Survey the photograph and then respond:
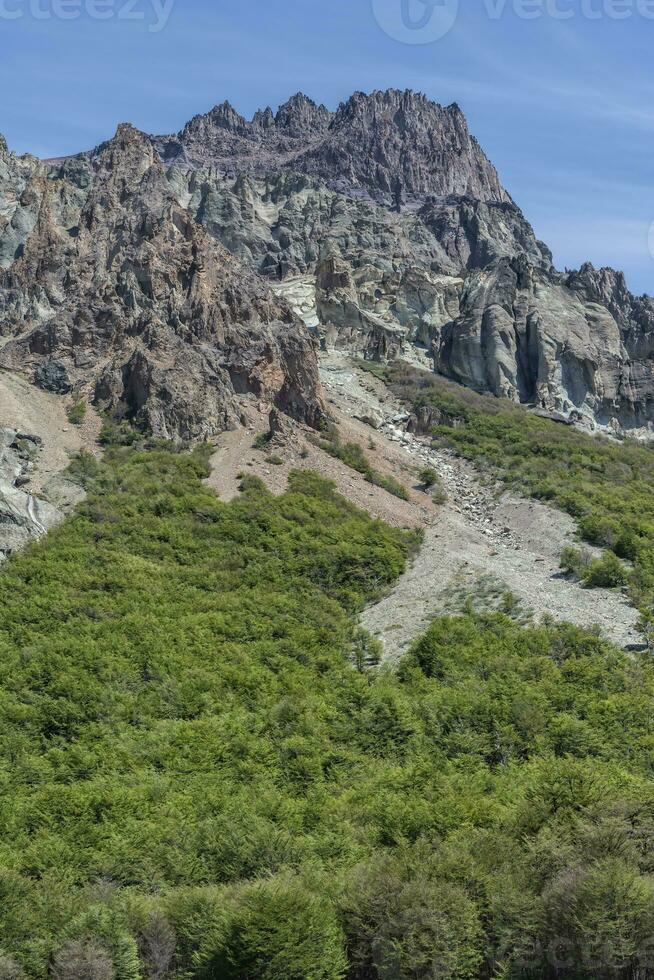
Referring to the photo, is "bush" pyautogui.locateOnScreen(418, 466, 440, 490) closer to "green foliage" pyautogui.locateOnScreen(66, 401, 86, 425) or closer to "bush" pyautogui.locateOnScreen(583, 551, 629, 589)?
"bush" pyautogui.locateOnScreen(583, 551, 629, 589)

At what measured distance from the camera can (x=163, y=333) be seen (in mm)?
64375

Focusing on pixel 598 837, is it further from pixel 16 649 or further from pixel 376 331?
pixel 376 331

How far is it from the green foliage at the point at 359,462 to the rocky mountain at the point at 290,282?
393cm

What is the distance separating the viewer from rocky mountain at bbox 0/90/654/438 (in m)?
66.4

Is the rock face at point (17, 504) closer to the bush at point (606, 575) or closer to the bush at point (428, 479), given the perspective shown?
the bush at point (428, 479)

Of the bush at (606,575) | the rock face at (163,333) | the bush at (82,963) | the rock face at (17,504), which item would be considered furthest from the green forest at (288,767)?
the rock face at (163,333)

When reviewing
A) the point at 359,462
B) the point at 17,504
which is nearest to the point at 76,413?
the point at 17,504

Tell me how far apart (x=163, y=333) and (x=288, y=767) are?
131ft

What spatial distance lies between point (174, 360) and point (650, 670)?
128ft

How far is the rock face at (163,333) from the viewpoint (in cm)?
6256

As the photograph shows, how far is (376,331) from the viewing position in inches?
4094

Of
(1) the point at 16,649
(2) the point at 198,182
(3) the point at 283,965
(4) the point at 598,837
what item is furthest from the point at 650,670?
(2) the point at 198,182

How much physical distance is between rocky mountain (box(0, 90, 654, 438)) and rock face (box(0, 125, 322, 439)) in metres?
0.16

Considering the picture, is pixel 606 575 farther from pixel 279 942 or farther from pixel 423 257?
pixel 423 257
